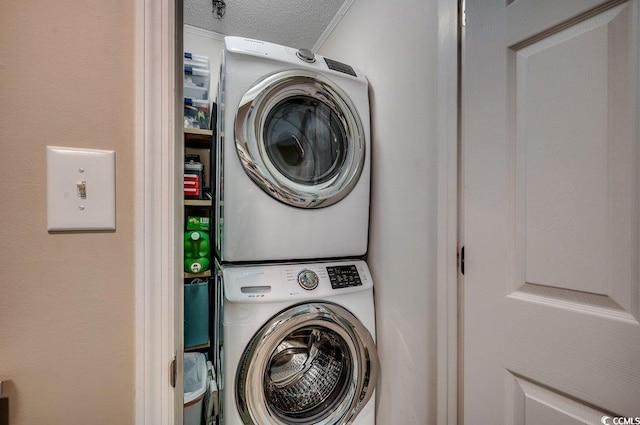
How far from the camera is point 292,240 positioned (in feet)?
3.77

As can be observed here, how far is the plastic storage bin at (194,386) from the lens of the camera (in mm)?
1188

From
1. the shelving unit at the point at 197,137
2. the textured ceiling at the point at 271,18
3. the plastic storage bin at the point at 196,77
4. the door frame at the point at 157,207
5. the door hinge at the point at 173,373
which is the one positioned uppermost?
the textured ceiling at the point at 271,18

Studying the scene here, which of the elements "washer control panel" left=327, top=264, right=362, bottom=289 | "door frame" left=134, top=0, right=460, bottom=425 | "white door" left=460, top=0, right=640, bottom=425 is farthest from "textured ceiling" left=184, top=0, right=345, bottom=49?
"washer control panel" left=327, top=264, right=362, bottom=289

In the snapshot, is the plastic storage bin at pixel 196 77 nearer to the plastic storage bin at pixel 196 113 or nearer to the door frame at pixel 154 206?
the plastic storage bin at pixel 196 113

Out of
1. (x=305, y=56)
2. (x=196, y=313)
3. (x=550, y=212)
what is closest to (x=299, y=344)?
(x=196, y=313)

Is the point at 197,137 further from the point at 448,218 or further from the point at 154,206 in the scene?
the point at 448,218

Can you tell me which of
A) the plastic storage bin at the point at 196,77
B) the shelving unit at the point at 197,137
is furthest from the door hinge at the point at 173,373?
the plastic storage bin at the point at 196,77

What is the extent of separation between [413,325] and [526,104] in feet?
2.67

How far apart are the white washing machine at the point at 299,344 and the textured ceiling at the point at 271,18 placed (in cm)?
148

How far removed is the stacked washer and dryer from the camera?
1017 millimetres

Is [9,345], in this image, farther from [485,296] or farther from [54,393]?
[485,296]

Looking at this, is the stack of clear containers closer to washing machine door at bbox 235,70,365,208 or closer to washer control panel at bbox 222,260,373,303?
washing machine door at bbox 235,70,365,208

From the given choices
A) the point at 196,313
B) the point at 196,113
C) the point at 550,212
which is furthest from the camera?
the point at 196,113

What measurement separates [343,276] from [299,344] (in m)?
0.38
